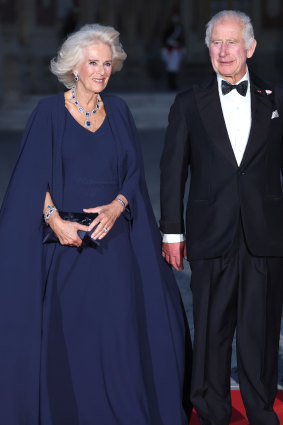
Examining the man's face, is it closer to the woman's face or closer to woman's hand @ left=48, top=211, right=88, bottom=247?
the woman's face

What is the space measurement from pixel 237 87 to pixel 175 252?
0.74 meters

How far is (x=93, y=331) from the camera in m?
4.17

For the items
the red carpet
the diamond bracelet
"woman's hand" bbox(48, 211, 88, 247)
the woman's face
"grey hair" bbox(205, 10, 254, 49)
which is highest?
"grey hair" bbox(205, 10, 254, 49)

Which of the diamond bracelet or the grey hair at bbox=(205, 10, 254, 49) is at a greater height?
the grey hair at bbox=(205, 10, 254, 49)

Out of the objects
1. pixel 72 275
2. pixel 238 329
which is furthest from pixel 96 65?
pixel 238 329

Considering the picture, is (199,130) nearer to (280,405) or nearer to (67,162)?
(67,162)

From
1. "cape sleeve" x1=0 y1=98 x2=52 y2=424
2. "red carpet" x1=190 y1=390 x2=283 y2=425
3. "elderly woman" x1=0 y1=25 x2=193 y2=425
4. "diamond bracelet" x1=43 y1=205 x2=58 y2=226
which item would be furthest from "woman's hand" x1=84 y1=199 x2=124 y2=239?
"red carpet" x1=190 y1=390 x2=283 y2=425

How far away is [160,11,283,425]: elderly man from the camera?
12.9 ft

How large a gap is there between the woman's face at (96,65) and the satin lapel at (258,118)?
61 centimetres

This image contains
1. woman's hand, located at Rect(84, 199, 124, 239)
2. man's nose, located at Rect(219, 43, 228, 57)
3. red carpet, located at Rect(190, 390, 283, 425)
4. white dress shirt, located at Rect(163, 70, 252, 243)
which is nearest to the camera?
man's nose, located at Rect(219, 43, 228, 57)

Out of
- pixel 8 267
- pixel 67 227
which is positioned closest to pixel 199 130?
pixel 67 227

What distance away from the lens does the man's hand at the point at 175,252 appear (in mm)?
4137

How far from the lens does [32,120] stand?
4148mm

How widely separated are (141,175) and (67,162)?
1.11ft
